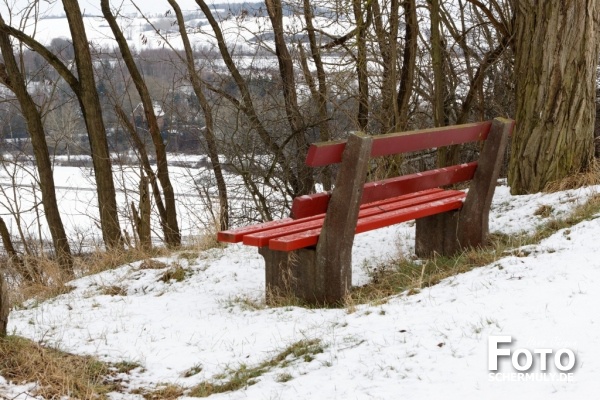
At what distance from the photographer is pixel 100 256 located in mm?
7922

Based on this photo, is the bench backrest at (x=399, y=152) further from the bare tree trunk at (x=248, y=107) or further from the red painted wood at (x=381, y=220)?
the bare tree trunk at (x=248, y=107)

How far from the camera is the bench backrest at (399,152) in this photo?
4.71m

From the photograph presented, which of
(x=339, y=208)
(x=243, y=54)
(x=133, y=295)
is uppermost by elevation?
(x=243, y=54)

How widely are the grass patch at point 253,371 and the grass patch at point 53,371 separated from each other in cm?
51

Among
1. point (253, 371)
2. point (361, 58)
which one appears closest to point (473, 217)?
point (253, 371)

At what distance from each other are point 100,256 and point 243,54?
27.9ft

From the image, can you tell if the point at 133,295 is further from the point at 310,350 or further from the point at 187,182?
the point at 187,182

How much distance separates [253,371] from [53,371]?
1.01 meters

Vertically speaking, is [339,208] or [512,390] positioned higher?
[339,208]

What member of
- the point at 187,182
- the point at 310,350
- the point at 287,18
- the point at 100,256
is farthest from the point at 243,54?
the point at 310,350

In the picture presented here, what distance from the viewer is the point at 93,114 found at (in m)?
11.9

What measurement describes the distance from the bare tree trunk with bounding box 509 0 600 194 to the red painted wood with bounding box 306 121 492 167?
4.54 ft

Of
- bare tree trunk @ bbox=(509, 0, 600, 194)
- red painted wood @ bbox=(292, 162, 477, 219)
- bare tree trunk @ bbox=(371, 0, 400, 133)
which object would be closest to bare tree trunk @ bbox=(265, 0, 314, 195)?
bare tree trunk @ bbox=(371, 0, 400, 133)

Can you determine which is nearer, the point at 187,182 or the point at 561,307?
the point at 561,307
